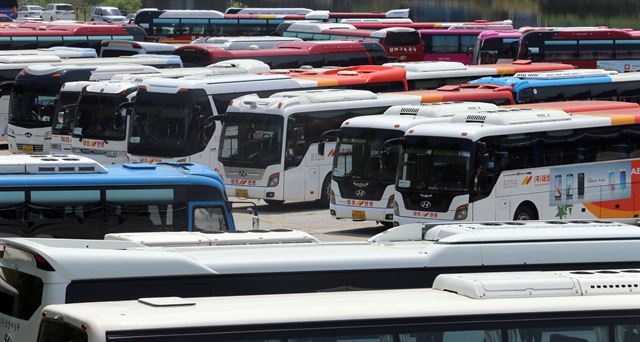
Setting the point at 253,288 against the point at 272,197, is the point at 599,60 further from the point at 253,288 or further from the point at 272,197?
the point at 253,288

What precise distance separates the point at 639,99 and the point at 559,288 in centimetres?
2712

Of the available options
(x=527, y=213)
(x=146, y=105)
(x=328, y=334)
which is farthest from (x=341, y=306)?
(x=146, y=105)

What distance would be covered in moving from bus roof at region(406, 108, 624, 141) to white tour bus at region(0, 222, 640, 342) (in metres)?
9.45

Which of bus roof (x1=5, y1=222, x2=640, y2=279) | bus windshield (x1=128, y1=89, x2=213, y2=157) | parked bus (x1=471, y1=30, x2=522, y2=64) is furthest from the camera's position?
parked bus (x1=471, y1=30, x2=522, y2=64)

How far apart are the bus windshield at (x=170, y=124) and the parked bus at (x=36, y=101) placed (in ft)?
17.5

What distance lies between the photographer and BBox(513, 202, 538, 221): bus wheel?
901 inches

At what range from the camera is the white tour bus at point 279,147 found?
87.6 ft

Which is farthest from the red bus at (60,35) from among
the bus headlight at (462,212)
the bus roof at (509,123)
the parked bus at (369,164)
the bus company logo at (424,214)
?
the bus headlight at (462,212)

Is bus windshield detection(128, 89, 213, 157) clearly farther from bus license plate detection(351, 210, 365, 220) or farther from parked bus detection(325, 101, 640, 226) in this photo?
bus license plate detection(351, 210, 365, 220)

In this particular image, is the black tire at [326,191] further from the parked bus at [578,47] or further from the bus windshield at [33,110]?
the parked bus at [578,47]

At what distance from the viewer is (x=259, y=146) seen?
2689 centimetres

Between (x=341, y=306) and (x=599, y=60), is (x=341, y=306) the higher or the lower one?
the higher one

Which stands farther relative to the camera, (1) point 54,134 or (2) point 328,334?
(1) point 54,134

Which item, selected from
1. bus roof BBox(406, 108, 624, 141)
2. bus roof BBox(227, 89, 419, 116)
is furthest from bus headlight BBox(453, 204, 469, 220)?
bus roof BBox(227, 89, 419, 116)
